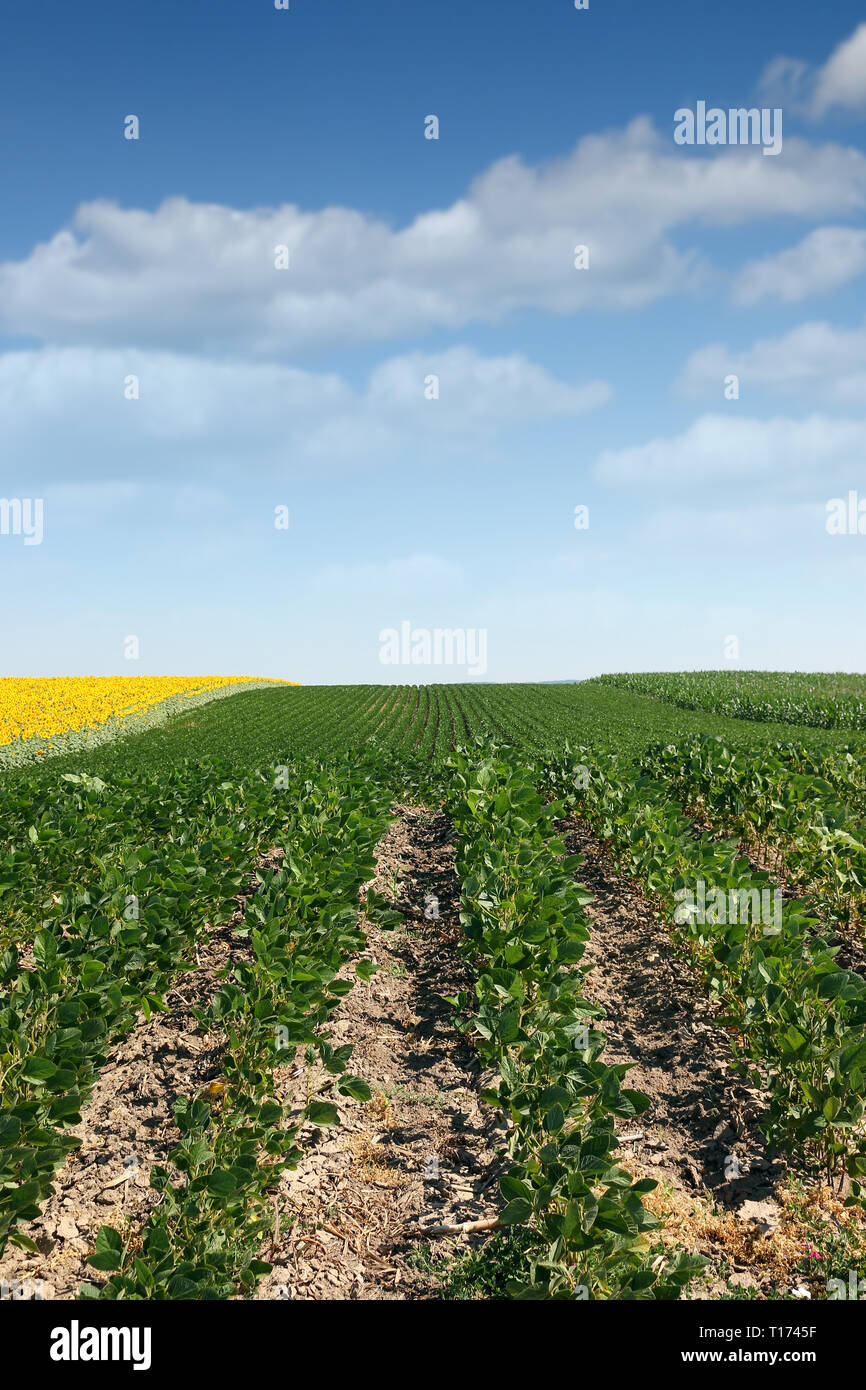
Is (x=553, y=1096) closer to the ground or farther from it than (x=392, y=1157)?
farther from it

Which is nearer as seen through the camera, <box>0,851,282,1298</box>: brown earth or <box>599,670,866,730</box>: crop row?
<box>0,851,282,1298</box>: brown earth

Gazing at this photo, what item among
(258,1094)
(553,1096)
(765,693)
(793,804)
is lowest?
(258,1094)

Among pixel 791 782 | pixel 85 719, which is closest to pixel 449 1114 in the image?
pixel 791 782

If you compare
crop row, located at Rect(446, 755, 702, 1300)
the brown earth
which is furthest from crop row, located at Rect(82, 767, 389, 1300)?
crop row, located at Rect(446, 755, 702, 1300)

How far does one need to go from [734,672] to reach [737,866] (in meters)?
62.6

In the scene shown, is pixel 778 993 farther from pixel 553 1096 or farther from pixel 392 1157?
pixel 392 1157

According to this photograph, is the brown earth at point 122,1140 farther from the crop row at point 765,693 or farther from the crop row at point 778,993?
the crop row at point 765,693

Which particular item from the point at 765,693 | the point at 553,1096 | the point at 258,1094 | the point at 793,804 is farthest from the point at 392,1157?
the point at 765,693

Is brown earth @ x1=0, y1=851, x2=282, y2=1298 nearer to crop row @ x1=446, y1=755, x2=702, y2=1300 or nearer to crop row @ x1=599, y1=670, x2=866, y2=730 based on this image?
crop row @ x1=446, y1=755, x2=702, y2=1300

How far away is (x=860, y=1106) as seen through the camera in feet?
16.0

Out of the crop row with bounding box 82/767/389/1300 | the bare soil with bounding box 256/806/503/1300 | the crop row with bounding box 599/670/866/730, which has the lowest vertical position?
the bare soil with bounding box 256/806/503/1300

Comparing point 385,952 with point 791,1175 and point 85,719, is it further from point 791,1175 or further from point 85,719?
point 85,719

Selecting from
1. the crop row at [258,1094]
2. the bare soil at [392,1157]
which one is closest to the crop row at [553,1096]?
the bare soil at [392,1157]
